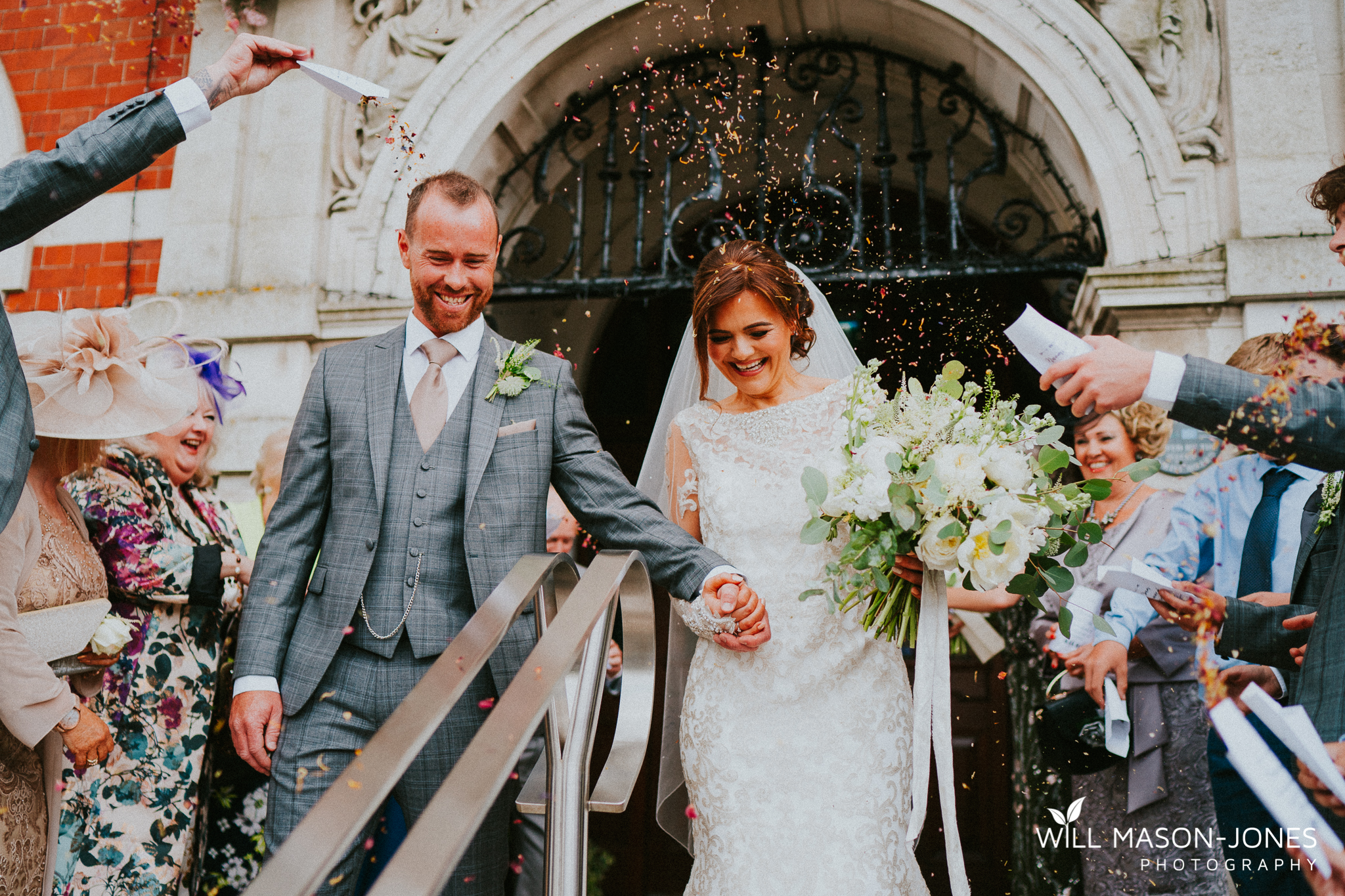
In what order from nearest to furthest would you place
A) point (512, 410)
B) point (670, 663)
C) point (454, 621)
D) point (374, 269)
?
point (454, 621) → point (512, 410) → point (670, 663) → point (374, 269)

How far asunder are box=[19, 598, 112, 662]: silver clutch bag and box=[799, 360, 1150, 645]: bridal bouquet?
79.0 inches

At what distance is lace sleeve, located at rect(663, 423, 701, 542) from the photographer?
290 centimetres

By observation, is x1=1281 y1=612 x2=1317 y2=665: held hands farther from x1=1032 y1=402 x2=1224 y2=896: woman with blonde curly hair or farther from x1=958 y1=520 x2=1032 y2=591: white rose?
x1=1032 y1=402 x2=1224 y2=896: woman with blonde curly hair

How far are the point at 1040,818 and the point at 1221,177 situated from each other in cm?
290

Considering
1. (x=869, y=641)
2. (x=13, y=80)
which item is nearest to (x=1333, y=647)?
(x=869, y=641)

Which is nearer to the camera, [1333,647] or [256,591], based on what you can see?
[1333,647]

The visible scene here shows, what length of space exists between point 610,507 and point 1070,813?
217 cm

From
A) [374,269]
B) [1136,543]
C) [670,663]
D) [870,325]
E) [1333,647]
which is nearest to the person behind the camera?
[1333,647]

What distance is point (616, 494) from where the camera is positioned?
261cm

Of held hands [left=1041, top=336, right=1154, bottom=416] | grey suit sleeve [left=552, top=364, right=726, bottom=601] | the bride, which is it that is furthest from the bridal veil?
held hands [left=1041, top=336, right=1154, bottom=416]

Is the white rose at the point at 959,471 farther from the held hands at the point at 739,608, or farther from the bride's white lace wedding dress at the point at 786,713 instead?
the held hands at the point at 739,608

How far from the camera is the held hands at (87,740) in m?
2.49

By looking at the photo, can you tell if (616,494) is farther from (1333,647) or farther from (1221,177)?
(1221,177)

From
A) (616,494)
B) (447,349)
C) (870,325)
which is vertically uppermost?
(870,325)
